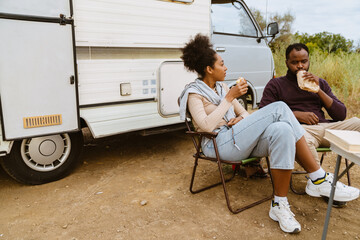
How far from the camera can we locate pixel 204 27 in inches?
161

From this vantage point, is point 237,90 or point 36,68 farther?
point 36,68

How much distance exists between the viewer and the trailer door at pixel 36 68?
2.70 meters

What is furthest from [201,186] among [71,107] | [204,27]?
[204,27]

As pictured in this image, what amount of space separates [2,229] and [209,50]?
2.30m

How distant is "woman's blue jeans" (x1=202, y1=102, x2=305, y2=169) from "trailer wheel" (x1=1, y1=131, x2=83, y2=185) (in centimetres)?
167

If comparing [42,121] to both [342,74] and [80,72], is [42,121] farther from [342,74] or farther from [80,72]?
[342,74]

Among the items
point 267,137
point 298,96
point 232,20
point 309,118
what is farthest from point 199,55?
point 232,20

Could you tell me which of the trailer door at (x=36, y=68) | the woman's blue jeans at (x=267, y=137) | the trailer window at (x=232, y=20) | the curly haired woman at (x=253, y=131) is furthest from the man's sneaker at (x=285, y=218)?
the trailer window at (x=232, y=20)

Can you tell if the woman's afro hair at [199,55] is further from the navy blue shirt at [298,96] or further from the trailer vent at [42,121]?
the trailer vent at [42,121]

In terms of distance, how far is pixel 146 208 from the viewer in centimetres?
280

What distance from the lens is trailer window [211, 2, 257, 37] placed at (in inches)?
179

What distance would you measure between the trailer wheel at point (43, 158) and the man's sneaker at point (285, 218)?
7.11ft

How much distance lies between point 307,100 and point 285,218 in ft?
4.22

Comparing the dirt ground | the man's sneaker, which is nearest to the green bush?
the dirt ground
